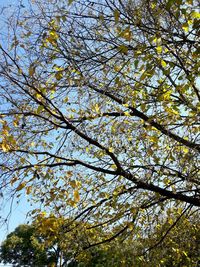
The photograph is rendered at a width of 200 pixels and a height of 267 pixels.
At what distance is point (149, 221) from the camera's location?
224 inches

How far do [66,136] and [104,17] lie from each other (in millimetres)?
1708

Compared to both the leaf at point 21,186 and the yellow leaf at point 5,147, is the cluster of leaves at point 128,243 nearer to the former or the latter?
the leaf at point 21,186

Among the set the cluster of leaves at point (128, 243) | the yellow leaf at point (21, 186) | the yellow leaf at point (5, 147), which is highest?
the yellow leaf at point (5, 147)

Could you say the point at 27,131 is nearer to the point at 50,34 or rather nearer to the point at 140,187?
the point at 50,34

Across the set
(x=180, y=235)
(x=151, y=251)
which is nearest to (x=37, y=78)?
(x=151, y=251)

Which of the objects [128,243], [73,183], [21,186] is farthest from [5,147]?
[128,243]

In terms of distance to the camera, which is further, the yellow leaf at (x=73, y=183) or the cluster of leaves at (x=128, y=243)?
the cluster of leaves at (x=128, y=243)

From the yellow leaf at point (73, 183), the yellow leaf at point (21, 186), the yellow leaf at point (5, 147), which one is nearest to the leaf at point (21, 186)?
the yellow leaf at point (21, 186)

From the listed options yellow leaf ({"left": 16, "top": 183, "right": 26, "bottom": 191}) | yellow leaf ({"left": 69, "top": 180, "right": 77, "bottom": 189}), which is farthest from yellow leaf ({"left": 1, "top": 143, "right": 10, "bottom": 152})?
yellow leaf ({"left": 69, "top": 180, "right": 77, "bottom": 189})

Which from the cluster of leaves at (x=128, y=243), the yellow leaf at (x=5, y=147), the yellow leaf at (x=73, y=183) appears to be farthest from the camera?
the cluster of leaves at (x=128, y=243)

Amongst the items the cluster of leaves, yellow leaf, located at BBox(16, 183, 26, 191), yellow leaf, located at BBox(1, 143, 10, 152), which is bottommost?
the cluster of leaves

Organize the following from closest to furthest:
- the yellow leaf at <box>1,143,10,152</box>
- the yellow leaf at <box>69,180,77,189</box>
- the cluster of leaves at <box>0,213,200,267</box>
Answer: the yellow leaf at <box>1,143,10,152</box> → the yellow leaf at <box>69,180,77,189</box> → the cluster of leaves at <box>0,213,200,267</box>

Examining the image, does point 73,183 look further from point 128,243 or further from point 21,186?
point 128,243

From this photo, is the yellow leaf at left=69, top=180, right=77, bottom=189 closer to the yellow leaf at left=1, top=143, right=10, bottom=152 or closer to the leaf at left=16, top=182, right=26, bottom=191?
the leaf at left=16, top=182, right=26, bottom=191
